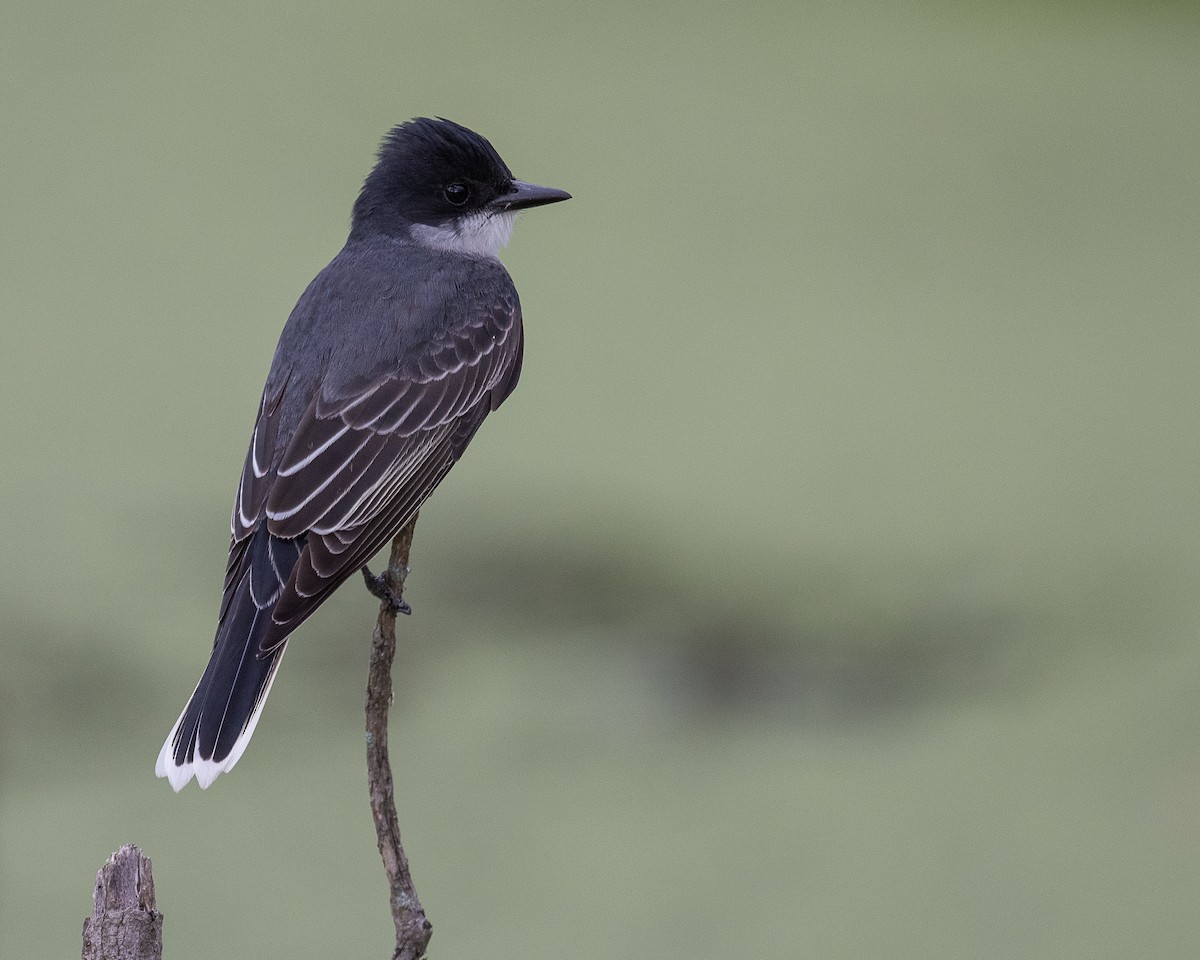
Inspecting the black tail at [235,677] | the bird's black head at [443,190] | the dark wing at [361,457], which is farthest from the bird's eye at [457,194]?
the black tail at [235,677]

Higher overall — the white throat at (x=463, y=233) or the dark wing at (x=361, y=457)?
the white throat at (x=463, y=233)

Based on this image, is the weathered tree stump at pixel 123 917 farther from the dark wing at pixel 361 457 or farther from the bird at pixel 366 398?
the dark wing at pixel 361 457

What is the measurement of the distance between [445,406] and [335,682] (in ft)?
2.45

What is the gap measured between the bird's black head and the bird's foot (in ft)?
1.87

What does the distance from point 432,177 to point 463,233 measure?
7 centimetres

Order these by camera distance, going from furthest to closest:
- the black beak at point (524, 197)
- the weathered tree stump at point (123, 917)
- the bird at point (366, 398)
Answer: the black beak at point (524, 197) → the bird at point (366, 398) → the weathered tree stump at point (123, 917)

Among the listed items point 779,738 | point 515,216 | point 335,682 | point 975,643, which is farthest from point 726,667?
point 515,216

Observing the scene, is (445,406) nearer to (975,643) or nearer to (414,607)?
(414,607)

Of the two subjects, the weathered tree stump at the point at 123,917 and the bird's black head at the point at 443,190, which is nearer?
the weathered tree stump at the point at 123,917

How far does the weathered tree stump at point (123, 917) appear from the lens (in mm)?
866

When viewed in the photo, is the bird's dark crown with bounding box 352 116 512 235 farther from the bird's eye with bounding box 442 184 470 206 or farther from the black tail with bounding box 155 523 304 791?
the black tail with bounding box 155 523 304 791

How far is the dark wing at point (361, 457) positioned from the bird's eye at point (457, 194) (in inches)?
6.7

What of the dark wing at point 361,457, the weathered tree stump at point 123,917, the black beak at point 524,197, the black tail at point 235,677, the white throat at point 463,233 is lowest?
the weathered tree stump at point 123,917

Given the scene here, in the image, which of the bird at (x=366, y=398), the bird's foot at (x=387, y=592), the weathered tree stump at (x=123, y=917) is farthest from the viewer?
the bird at (x=366, y=398)
